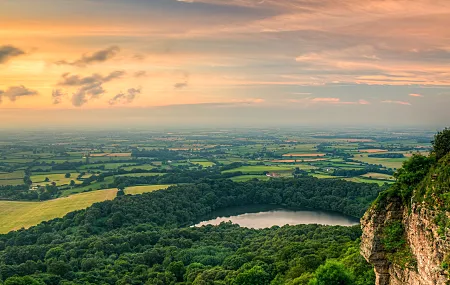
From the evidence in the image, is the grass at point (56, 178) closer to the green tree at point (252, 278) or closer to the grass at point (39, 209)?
the grass at point (39, 209)

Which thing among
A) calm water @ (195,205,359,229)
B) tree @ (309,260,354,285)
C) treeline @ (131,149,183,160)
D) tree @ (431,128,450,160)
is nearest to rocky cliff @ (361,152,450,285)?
tree @ (431,128,450,160)

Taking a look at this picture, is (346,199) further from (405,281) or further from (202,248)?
(405,281)

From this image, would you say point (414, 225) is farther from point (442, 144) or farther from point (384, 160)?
point (384, 160)

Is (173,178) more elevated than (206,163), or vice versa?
(206,163)

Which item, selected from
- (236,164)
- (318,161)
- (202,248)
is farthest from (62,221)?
(318,161)

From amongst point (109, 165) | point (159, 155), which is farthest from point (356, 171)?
point (159, 155)

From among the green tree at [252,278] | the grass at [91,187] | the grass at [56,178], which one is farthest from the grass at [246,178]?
the green tree at [252,278]

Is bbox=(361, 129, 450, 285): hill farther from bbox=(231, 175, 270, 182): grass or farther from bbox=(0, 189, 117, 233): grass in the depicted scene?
bbox=(231, 175, 270, 182): grass
